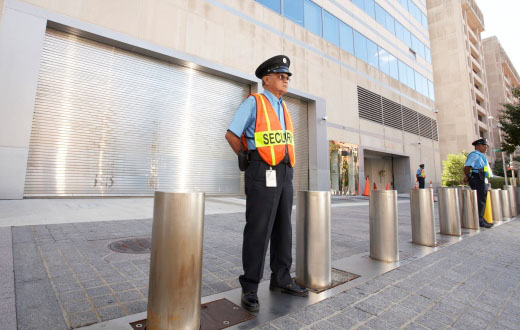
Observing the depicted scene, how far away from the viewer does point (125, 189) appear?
9.70 metres

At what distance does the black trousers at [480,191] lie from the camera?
615 centimetres

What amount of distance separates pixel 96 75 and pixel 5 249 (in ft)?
26.5

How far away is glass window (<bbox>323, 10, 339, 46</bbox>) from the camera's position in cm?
1709

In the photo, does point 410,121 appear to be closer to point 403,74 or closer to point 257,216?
point 403,74

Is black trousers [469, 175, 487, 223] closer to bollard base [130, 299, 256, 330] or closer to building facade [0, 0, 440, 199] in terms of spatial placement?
bollard base [130, 299, 256, 330]

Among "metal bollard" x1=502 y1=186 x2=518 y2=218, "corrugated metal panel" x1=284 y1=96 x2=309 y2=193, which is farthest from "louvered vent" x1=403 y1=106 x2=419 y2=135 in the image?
"metal bollard" x1=502 y1=186 x2=518 y2=218

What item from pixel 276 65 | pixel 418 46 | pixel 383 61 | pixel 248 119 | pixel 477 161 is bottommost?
pixel 248 119

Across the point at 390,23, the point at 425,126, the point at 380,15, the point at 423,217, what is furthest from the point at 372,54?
the point at 423,217

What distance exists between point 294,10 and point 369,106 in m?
8.75

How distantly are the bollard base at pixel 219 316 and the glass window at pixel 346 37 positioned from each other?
63.4 feet

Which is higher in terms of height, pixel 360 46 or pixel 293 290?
pixel 360 46

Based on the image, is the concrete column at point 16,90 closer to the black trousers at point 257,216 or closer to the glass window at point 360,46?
the black trousers at point 257,216

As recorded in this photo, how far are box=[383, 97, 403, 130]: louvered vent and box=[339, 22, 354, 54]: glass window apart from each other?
17.0ft

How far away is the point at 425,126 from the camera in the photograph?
26219 millimetres
